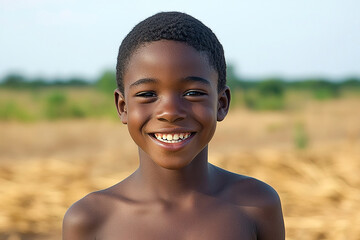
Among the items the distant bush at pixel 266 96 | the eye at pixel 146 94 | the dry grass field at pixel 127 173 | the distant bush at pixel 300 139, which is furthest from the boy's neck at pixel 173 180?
the distant bush at pixel 266 96

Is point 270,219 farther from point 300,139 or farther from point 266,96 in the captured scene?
point 266,96

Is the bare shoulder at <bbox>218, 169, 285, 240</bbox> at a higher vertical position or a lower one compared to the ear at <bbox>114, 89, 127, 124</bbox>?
lower

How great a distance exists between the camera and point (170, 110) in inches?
58.1

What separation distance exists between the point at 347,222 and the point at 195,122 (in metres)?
2.10

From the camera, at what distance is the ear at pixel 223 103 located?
5.49 feet

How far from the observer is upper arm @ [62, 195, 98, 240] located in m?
1.67

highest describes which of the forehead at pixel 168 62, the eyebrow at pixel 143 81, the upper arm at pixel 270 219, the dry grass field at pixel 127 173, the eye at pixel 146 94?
the forehead at pixel 168 62

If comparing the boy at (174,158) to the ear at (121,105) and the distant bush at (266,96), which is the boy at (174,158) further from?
the distant bush at (266,96)

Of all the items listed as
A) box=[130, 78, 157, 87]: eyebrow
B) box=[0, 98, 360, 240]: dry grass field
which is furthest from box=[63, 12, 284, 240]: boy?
box=[0, 98, 360, 240]: dry grass field

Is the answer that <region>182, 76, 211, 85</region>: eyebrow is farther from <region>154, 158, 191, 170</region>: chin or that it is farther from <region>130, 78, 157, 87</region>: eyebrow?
<region>154, 158, 191, 170</region>: chin

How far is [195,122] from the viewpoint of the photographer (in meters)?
1.52

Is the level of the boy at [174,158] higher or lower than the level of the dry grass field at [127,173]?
higher

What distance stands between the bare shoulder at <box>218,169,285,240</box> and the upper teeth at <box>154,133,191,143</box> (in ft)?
1.04

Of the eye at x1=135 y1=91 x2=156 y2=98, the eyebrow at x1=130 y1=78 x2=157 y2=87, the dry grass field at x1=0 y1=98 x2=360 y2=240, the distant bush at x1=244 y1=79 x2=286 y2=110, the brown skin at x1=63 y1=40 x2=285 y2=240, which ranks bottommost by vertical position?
the distant bush at x1=244 y1=79 x2=286 y2=110
